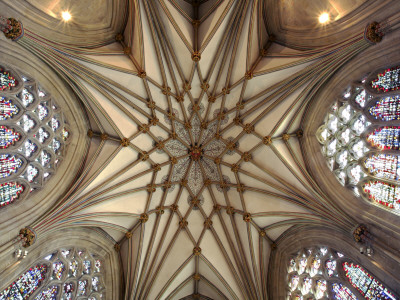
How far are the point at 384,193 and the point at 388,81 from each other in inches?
140

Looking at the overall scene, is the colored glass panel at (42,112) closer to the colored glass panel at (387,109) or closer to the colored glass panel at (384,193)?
the colored glass panel at (387,109)

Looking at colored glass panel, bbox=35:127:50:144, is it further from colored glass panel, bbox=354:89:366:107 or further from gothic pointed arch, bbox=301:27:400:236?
colored glass panel, bbox=354:89:366:107

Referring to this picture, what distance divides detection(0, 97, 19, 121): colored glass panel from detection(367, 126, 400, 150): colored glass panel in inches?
472

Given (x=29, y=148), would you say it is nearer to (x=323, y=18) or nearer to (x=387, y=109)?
(x=323, y=18)

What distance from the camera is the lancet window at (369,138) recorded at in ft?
31.0

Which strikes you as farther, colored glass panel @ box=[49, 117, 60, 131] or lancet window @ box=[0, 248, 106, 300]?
colored glass panel @ box=[49, 117, 60, 131]

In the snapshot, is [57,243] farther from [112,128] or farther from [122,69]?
[122,69]

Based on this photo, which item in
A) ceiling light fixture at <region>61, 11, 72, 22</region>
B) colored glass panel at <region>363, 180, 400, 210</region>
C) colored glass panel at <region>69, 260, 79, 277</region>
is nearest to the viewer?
colored glass panel at <region>363, 180, 400, 210</region>

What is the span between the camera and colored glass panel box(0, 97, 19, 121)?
9.89 metres

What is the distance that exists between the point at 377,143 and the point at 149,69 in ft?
30.5

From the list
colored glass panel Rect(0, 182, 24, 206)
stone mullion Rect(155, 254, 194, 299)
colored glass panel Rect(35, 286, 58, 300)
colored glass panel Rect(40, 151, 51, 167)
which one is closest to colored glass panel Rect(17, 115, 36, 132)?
colored glass panel Rect(40, 151, 51, 167)

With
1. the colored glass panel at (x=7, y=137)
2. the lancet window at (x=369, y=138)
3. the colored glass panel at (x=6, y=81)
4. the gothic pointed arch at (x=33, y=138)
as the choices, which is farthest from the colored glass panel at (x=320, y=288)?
the colored glass panel at (x=6, y=81)

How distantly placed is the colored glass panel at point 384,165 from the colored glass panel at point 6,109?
1203cm

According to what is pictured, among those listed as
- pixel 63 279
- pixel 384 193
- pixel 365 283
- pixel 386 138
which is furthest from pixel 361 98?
pixel 63 279
